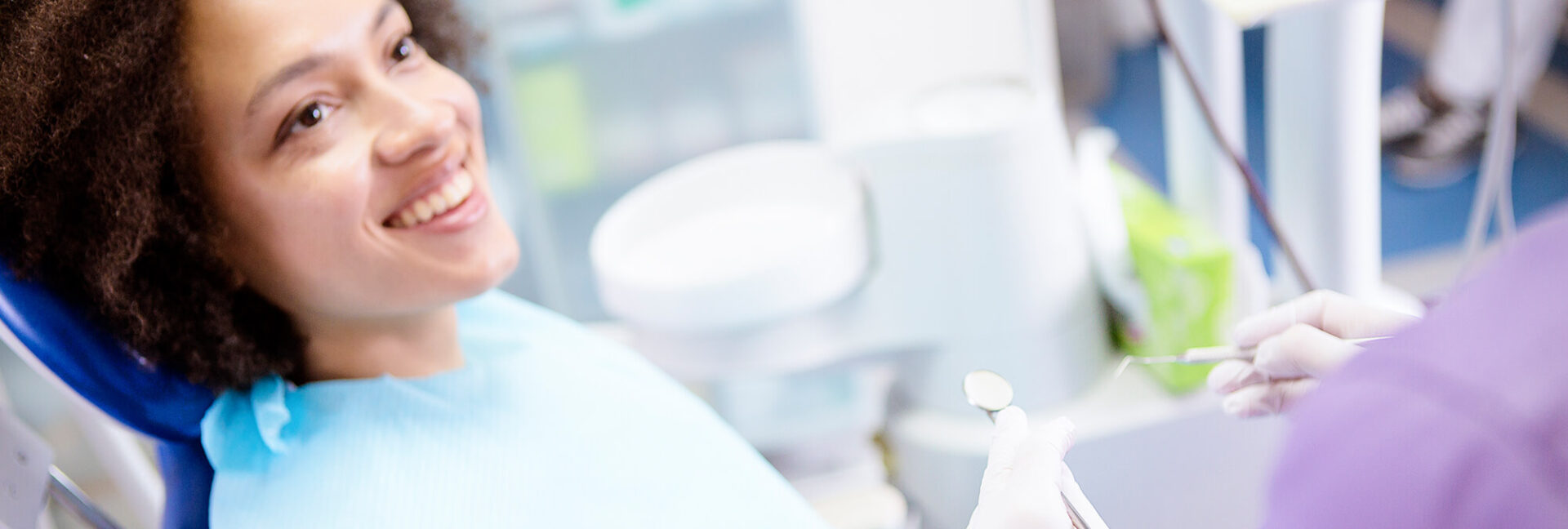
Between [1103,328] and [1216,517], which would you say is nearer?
[1216,517]

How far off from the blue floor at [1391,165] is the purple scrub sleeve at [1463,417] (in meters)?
1.93

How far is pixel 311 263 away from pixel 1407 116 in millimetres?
2411

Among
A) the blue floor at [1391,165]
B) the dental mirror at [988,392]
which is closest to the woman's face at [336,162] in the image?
the dental mirror at [988,392]

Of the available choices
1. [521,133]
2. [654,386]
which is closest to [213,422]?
[654,386]

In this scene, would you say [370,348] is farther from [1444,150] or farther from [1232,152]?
[1444,150]

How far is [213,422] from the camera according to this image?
0.90m

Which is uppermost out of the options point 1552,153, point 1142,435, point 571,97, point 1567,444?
point 1567,444

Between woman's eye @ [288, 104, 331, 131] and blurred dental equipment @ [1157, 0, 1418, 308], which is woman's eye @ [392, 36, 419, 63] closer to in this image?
woman's eye @ [288, 104, 331, 131]

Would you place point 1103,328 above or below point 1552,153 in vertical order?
above

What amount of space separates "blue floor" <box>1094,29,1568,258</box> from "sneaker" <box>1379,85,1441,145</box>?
0.07m

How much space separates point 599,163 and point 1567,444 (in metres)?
2.11

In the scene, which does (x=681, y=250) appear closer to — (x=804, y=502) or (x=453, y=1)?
(x=453, y=1)

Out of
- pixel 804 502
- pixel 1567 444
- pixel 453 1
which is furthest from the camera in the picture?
pixel 453 1

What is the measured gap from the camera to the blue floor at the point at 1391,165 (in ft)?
7.38
